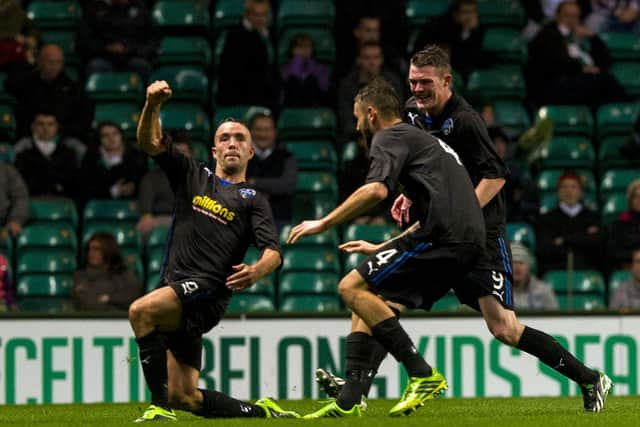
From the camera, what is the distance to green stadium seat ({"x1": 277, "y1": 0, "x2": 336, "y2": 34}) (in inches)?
632

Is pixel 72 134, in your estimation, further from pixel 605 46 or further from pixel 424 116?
pixel 424 116

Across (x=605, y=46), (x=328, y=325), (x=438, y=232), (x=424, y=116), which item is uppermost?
(x=605, y=46)

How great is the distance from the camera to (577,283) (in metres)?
13.0

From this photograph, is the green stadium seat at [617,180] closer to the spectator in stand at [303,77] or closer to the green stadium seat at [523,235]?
the green stadium seat at [523,235]

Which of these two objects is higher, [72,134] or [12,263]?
[72,134]

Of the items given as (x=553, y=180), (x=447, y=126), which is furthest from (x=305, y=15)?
(x=447, y=126)

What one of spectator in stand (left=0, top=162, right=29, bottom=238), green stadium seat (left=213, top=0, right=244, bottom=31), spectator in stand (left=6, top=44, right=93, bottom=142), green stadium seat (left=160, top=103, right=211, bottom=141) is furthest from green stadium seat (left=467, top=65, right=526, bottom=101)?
spectator in stand (left=0, top=162, right=29, bottom=238)

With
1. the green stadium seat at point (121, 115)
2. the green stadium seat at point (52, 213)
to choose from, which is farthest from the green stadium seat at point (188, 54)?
the green stadium seat at point (52, 213)

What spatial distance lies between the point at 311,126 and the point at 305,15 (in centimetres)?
189

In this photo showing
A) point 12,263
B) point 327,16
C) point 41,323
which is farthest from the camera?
point 327,16

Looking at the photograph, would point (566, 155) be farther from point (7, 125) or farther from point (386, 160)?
point (386, 160)

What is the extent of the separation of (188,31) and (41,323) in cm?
578

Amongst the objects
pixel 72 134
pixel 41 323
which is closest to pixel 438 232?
pixel 41 323

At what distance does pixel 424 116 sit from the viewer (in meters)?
8.23
